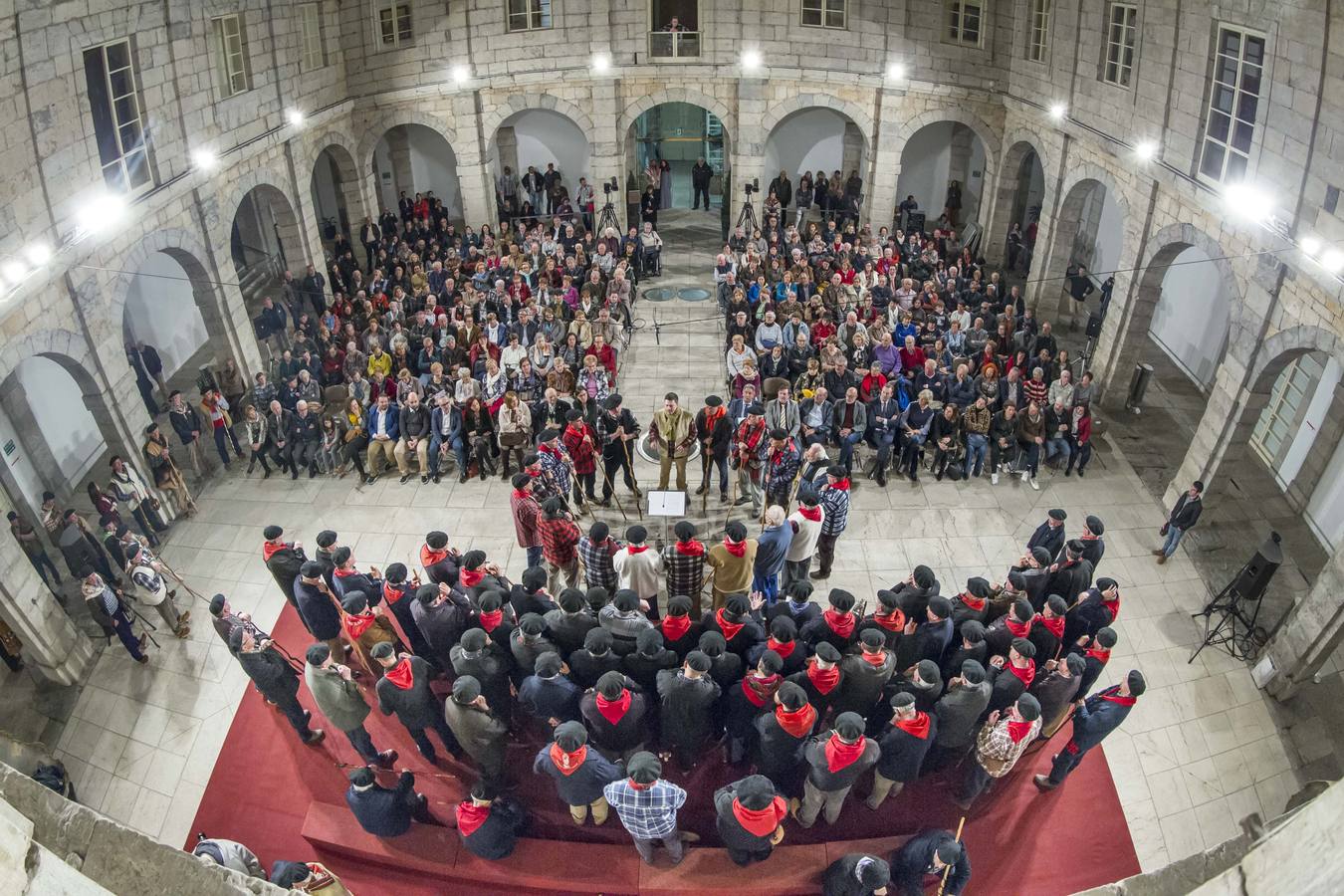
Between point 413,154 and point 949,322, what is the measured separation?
14.8m

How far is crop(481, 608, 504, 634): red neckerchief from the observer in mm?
7469

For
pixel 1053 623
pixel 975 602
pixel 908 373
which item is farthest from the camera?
pixel 908 373

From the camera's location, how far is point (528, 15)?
60.4ft

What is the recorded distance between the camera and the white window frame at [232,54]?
14.0 meters

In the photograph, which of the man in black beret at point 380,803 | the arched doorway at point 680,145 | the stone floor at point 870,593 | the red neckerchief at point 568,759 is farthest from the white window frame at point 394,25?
the red neckerchief at point 568,759

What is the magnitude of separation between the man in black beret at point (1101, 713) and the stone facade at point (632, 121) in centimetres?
334

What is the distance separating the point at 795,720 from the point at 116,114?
457 inches

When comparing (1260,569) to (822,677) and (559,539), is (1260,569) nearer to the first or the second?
(822,677)

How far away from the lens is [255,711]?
8.84m

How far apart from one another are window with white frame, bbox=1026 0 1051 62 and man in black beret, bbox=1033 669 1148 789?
13.3 m

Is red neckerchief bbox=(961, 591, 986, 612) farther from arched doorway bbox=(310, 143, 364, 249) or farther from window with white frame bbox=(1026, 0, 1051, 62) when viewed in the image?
arched doorway bbox=(310, 143, 364, 249)

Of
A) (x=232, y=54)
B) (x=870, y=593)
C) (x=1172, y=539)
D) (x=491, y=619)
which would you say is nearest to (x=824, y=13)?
(x=232, y=54)

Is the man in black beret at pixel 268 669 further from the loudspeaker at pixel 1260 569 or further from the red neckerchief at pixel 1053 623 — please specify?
the loudspeaker at pixel 1260 569

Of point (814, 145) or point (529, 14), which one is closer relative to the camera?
point (529, 14)
